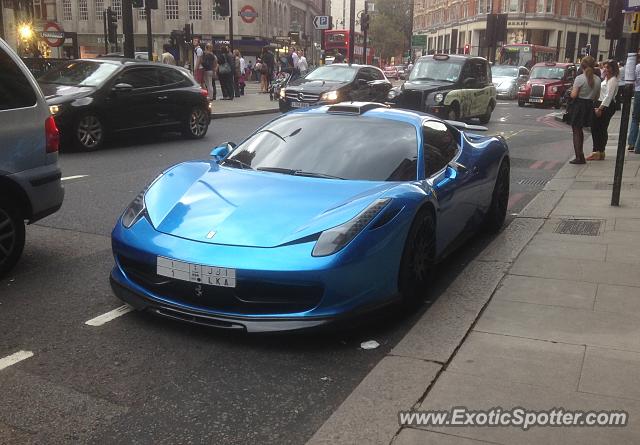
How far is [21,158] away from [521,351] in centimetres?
378

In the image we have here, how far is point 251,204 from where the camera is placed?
410cm

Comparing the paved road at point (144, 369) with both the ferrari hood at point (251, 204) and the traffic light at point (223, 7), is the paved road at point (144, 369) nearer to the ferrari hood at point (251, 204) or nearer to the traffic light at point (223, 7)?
the ferrari hood at point (251, 204)

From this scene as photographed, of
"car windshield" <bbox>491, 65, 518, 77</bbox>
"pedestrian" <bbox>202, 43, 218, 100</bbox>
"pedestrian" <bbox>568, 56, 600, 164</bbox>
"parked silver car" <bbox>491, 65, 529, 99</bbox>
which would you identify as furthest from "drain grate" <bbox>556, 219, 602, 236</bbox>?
"car windshield" <bbox>491, 65, 518, 77</bbox>

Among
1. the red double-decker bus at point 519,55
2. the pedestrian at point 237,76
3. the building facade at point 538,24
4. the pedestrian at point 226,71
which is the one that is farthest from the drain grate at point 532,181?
the building facade at point 538,24

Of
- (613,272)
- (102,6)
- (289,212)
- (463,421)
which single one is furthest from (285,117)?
(102,6)

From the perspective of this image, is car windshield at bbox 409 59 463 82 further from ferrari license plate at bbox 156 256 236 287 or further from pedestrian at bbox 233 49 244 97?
ferrari license plate at bbox 156 256 236 287

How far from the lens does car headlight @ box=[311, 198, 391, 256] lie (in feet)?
12.0

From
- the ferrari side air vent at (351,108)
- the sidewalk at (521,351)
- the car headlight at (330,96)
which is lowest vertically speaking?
the sidewalk at (521,351)

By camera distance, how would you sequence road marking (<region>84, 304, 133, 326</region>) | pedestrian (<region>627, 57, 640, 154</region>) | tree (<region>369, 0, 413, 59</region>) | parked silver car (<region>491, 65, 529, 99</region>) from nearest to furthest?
road marking (<region>84, 304, 133, 326</region>)
pedestrian (<region>627, 57, 640, 154</region>)
parked silver car (<region>491, 65, 529, 99</region>)
tree (<region>369, 0, 413, 59</region>)

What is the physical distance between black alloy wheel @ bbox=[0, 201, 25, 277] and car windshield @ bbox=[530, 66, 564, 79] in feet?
85.8

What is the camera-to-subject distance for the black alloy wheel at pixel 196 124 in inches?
533

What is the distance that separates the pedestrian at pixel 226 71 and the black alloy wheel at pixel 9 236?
19739 millimetres

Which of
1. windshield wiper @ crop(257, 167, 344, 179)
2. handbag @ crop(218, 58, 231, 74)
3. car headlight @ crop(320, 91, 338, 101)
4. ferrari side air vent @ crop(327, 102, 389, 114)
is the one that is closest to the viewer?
windshield wiper @ crop(257, 167, 344, 179)

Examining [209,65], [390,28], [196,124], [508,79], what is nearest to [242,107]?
[209,65]
